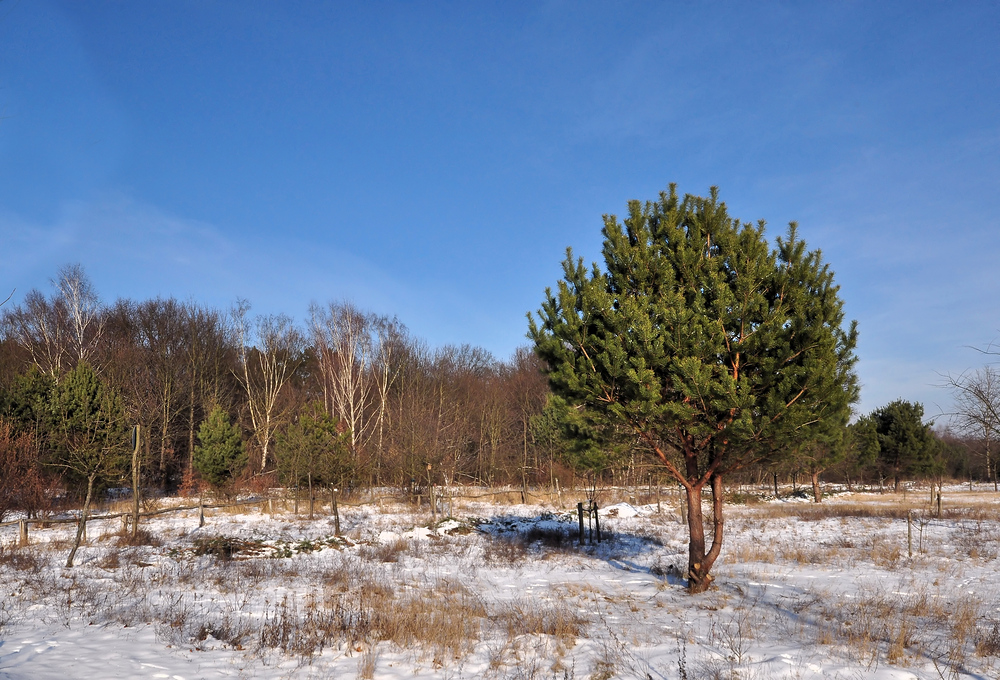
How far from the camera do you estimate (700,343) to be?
9500 mm

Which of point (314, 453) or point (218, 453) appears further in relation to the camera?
point (218, 453)

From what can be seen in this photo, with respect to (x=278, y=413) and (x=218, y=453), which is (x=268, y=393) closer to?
(x=278, y=413)

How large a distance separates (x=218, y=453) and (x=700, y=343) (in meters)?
27.4

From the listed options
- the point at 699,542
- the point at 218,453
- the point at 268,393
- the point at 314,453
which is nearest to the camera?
the point at 699,542

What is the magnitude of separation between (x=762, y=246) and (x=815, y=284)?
3.91ft

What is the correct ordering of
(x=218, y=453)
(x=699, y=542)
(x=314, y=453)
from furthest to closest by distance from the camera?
1. (x=218, y=453)
2. (x=314, y=453)
3. (x=699, y=542)

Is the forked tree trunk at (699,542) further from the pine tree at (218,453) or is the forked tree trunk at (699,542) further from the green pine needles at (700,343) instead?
the pine tree at (218,453)

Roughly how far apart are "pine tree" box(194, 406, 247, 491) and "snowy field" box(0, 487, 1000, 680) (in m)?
11.3

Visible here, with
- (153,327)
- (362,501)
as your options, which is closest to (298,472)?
(362,501)

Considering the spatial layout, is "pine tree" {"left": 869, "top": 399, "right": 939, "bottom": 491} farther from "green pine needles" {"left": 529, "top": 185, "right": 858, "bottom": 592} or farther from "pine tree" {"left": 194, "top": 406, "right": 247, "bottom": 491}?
"pine tree" {"left": 194, "top": 406, "right": 247, "bottom": 491}

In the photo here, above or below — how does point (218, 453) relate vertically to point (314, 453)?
below

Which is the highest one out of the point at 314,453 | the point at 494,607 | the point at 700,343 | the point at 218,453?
the point at 700,343

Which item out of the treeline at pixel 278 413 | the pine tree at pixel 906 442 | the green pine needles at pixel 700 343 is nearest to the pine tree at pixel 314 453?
the treeline at pixel 278 413

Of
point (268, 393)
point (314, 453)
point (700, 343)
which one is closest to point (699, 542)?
point (700, 343)
